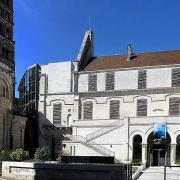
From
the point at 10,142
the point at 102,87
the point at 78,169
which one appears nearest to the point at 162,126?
the point at 102,87

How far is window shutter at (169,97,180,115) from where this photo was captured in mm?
67819


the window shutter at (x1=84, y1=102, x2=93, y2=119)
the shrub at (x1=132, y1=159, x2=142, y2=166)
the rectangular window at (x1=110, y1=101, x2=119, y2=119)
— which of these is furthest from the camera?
the window shutter at (x1=84, y1=102, x2=93, y2=119)

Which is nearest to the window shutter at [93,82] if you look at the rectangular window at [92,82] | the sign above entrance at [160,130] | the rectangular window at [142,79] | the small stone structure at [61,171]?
the rectangular window at [92,82]

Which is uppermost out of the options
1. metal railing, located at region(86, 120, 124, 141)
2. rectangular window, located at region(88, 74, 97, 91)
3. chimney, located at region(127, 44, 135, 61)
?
chimney, located at region(127, 44, 135, 61)

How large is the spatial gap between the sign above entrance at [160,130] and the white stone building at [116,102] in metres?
0.58

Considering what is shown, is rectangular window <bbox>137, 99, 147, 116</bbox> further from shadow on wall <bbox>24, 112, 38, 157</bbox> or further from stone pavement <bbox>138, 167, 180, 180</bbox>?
shadow on wall <bbox>24, 112, 38, 157</bbox>

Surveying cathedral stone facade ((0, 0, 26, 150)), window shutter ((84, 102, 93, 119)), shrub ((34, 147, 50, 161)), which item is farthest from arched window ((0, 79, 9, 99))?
window shutter ((84, 102, 93, 119))

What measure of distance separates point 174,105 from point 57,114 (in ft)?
61.3

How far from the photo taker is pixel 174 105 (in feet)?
224

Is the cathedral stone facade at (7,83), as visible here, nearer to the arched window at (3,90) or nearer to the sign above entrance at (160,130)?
the arched window at (3,90)

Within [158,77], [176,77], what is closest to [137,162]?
[158,77]

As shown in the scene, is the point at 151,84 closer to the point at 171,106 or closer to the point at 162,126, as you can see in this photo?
the point at 171,106

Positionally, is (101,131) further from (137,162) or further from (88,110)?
(88,110)

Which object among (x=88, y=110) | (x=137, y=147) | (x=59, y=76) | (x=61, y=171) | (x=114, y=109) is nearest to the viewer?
(x=61, y=171)
